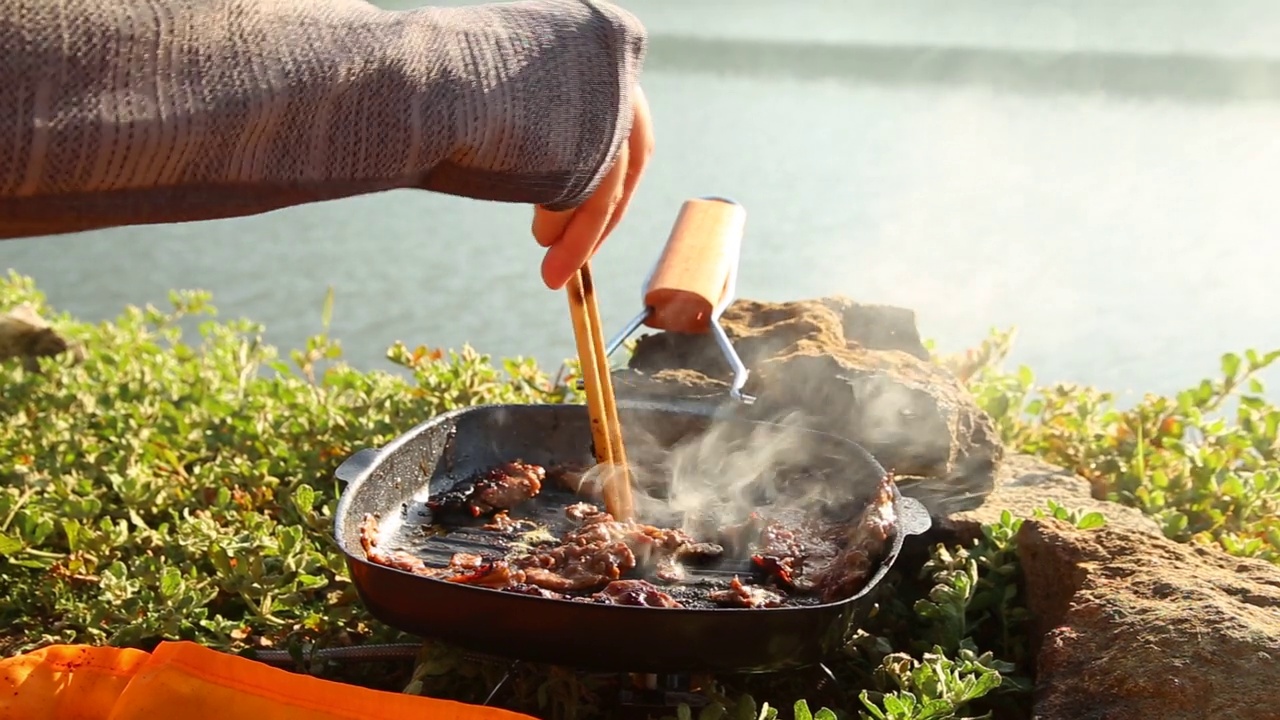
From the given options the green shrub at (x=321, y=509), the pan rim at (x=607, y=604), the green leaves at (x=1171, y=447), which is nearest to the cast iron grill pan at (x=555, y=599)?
the pan rim at (x=607, y=604)

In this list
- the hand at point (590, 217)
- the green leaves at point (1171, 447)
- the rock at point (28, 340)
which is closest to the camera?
the hand at point (590, 217)

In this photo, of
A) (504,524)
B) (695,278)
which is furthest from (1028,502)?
(504,524)

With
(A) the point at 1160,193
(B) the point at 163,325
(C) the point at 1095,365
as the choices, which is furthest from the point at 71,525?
(A) the point at 1160,193

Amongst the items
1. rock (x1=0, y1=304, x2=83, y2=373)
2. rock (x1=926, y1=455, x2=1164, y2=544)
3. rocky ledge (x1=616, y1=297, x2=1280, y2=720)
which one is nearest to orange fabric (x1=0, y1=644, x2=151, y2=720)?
rocky ledge (x1=616, y1=297, x2=1280, y2=720)

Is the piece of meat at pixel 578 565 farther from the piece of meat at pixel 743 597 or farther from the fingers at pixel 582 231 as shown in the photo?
the fingers at pixel 582 231

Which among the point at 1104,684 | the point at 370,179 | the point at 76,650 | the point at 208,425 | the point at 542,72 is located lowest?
the point at 208,425

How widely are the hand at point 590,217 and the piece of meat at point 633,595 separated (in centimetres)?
45

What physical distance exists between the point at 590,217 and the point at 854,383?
0.89 meters

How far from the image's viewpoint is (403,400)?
3.02 meters

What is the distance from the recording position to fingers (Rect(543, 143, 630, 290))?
182cm

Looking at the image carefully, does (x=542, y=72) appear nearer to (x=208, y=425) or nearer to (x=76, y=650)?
(x=76, y=650)

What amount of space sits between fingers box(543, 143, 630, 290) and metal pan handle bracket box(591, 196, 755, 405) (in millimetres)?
728

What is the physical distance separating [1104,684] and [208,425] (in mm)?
2159

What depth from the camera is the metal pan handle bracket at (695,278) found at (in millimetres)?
2666
